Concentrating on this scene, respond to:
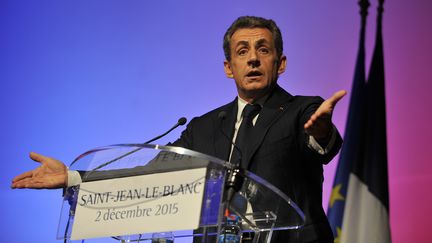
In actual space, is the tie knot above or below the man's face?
Result: below

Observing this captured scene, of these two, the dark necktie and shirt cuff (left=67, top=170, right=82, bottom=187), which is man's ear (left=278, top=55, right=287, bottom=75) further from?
shirt cuff (left=67, top=170, right=82, bottom=187)

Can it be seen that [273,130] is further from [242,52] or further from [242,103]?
[242,52]

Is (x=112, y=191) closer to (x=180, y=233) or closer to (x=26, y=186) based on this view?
(x=180, y=233)

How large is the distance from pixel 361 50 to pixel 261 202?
506mm

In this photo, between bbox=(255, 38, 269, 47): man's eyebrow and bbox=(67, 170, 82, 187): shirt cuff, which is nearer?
bbox=(67, 170, 82, 187): shirt cuff

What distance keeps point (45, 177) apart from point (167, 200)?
59cm

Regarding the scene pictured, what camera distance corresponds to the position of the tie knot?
8.70ft

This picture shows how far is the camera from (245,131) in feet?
8.41

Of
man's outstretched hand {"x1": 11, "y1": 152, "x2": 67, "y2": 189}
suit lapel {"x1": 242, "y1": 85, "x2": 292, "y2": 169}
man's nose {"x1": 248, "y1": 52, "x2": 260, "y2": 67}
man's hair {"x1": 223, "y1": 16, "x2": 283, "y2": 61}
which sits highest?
man's hair {"x1": 223, "y1": 16, "x2": 283, "y2": 61}

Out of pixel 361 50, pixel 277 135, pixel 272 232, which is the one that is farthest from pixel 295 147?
pixel 361 50

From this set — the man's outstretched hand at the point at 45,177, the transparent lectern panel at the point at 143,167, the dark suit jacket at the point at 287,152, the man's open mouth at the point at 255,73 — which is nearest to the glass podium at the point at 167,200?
the transparent lectern panel at the point at 143,167

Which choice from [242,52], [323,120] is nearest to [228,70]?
[242,52]

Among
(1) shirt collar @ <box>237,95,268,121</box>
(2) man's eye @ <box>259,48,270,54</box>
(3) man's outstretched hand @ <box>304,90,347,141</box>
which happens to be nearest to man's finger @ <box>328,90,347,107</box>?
(3) man's outstretched hand @ <box>304,90,347,141</box>

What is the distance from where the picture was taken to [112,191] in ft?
6.41
